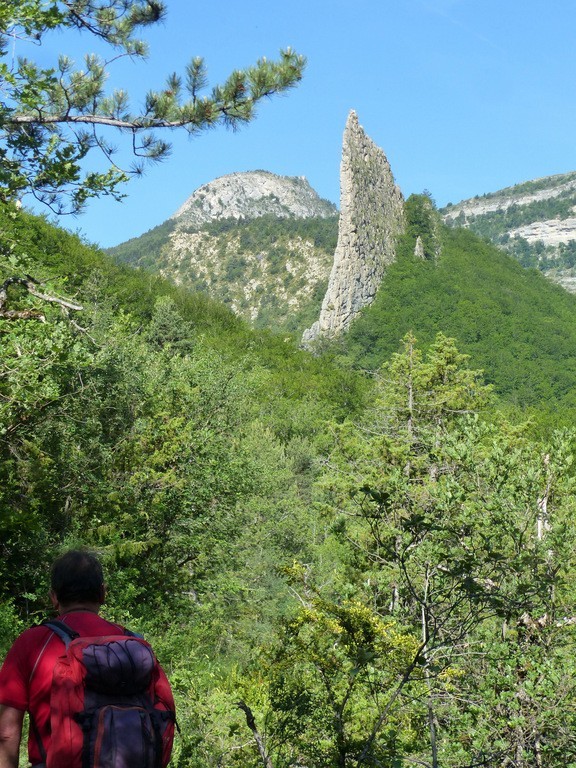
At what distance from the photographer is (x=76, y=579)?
269cm

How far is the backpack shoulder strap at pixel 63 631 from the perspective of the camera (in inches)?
99.2

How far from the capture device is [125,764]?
7.80 ft

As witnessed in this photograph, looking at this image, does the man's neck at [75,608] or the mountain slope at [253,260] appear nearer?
the man's neck at [75,608]

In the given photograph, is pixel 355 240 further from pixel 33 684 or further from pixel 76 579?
pixel 33 684

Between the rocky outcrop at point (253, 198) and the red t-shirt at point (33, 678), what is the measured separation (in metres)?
163

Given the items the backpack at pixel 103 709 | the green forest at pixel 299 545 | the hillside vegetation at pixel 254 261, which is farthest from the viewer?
the hillside vegetation at pixel 254 261

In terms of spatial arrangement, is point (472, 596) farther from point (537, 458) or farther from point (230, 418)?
point (230, 418)

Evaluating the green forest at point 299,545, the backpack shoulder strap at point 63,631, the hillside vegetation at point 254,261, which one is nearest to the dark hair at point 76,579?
the backpack shoulder strap at point 63,631

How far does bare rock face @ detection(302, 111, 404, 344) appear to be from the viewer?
65.1 meters

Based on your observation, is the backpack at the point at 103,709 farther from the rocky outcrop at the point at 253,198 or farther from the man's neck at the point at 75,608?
the rocky outcrop at the point at 253,198

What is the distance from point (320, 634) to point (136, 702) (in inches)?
139

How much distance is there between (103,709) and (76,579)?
46 centimetres

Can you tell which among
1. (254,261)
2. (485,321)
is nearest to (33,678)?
(485,321)

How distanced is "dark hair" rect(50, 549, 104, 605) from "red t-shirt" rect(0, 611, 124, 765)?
0.54ft
